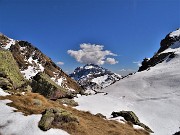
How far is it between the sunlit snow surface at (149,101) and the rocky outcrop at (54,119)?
14965mm

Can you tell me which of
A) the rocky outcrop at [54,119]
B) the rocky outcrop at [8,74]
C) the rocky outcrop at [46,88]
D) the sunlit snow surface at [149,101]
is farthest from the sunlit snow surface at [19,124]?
the rocky outcrop at [46,88]

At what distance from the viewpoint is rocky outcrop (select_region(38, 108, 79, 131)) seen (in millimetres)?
24172

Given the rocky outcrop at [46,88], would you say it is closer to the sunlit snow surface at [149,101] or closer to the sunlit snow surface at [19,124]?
the sunlit snow surface at [149,101]

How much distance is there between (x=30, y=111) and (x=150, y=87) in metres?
49.9

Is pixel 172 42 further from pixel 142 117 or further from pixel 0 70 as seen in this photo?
pixel 0 70

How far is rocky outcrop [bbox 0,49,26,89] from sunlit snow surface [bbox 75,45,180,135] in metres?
11.0

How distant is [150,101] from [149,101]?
8.6 inches

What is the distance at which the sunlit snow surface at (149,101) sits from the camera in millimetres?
43781

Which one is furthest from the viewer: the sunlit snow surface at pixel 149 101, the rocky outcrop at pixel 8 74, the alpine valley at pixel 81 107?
the sunlit snow surface at pixel 149 101

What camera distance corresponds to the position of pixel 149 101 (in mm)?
57594

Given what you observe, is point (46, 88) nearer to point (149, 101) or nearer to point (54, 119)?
point (54, 119)

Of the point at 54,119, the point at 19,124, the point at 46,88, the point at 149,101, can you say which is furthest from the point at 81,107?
the point at 149,101

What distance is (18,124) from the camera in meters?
24.0

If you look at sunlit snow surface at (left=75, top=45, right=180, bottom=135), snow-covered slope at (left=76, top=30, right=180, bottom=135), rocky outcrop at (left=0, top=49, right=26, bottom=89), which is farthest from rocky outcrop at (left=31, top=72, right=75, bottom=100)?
snow-covered slope at (left=76, top=30, right=180, bottom=135)
